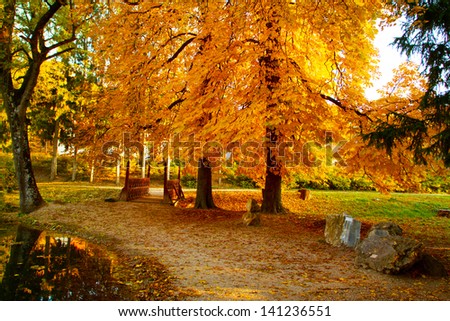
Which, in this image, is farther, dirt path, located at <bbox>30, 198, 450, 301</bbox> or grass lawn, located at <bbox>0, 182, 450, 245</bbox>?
grass lawn, located at <bbox>0, 182, 450, 245</bbox>

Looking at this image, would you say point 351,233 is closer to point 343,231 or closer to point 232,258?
point 343,231

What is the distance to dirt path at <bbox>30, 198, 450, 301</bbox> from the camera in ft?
17.9

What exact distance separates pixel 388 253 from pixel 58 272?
19.6ft

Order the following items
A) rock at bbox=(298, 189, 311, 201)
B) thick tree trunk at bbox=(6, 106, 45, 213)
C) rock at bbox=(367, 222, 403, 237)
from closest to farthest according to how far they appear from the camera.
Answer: rock at bbox=(367, 222, 403, 237)
thick tree trunk at bbox=(6, 106, 45, 213)
rock at bbox=(298, 189, 311, 201)

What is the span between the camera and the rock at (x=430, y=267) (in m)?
6.29

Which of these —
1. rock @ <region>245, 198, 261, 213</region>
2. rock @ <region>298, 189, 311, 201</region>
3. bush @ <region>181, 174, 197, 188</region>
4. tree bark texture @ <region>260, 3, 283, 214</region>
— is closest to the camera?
tree bark texture @ <region>260, 3, 283, 214</region>

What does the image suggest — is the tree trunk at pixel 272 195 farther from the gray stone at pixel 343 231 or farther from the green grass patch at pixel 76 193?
A: the green grass patch at pixel 76 193

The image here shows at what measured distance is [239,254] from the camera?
7.69 metres

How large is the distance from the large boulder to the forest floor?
0.16 metres

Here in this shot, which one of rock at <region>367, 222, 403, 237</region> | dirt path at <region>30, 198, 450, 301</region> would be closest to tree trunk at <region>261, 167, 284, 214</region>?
dirt path at <region>30, 198, 450, 301</region>

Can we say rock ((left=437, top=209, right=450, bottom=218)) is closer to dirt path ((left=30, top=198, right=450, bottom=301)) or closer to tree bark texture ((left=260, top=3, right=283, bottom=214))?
dirt path ((left=30, top=198, right=450, bottom=301))

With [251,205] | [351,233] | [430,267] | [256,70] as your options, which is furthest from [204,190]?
[430,267]

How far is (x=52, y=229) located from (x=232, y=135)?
6.40 m

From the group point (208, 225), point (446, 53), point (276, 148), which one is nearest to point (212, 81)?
point (276, 148)
